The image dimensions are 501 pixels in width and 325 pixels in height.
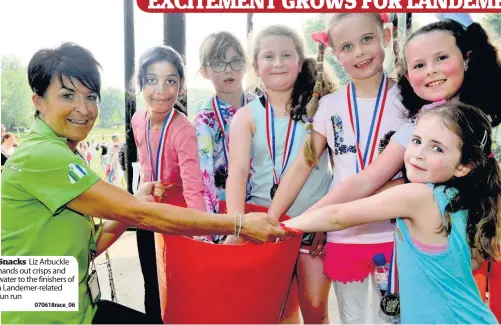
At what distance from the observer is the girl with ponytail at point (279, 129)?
1322mm

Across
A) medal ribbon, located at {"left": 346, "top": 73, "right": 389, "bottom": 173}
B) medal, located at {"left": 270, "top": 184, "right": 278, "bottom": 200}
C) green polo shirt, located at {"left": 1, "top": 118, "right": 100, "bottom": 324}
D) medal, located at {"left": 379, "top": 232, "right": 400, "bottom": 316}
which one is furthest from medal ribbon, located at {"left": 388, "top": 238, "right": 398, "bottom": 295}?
green polo shirt, located at {"left": 1, "top": 118, "right": 100, "bottom": 324}

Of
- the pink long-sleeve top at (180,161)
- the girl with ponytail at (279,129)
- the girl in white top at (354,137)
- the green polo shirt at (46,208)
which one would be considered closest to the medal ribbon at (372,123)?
the girl in white top at (354,137)

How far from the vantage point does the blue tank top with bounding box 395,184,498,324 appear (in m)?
1.03

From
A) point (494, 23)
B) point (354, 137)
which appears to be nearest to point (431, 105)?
point (354, 137)

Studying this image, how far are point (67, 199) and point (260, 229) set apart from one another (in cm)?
42

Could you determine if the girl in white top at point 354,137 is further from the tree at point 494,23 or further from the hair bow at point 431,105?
the tree at point 494,23

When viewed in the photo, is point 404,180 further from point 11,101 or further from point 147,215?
point 11,101

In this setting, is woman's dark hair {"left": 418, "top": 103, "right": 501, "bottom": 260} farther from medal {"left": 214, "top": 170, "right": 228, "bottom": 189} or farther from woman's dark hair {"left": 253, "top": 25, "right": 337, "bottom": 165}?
medal {"left": 214, "top": 170, "right": 228, "bottom": 189}

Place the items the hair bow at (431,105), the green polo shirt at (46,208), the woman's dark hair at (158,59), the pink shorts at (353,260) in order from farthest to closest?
the woman's dark hair at (158,59) < the pink shorts at (353,260) < the hair bow at (431,105) < the green polo shirt at (46,208)

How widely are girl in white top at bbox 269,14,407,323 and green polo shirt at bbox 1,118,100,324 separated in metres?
0.50

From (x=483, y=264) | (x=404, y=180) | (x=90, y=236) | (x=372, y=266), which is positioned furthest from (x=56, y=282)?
(x=483, y=264)

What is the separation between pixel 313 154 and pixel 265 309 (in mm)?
433

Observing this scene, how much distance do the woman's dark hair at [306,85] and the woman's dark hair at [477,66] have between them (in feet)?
0.79

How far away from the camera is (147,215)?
1072 millimetres
